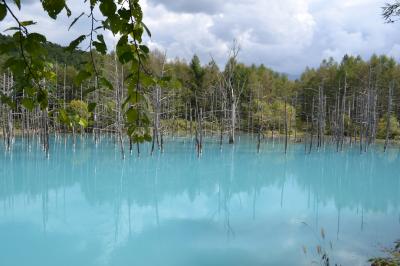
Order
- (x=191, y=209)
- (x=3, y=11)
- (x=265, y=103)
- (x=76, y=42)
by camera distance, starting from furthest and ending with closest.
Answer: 1. (x=265, y=103)
2. (x=191, y=209)
3. (x=76, y=42)
4. (x=3, y=11)

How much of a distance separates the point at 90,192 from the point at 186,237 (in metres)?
6.67

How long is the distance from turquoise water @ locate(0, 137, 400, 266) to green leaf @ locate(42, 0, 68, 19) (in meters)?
6.41

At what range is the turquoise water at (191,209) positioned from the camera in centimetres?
833

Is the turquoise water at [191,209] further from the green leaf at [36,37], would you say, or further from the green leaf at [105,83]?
the green leaf at [36,37]

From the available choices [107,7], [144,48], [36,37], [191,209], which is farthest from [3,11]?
[191,209]

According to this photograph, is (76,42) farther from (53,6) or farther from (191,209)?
(191,209)

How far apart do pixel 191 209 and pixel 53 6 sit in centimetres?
1165

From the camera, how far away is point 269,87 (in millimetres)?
47375

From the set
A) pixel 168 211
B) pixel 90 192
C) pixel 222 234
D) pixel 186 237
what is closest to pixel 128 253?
pixel 186 237

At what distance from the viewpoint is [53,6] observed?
3.43 ft

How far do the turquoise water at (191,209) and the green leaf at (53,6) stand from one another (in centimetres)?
641

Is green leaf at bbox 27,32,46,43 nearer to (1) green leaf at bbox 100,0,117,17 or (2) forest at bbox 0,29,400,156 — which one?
(1) green leaf at bbox 100,0,117,17

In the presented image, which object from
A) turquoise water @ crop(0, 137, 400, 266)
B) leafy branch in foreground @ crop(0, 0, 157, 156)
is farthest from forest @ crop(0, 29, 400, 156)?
leafy branch in foreground @ crop(0, 0, 157, 156)

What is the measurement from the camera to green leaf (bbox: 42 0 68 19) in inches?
41.0
